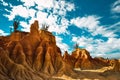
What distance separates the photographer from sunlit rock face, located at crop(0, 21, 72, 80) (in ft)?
238

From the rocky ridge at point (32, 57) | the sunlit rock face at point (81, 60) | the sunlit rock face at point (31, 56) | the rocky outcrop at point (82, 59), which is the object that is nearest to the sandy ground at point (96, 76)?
the rocky ridge at point (32, 57)

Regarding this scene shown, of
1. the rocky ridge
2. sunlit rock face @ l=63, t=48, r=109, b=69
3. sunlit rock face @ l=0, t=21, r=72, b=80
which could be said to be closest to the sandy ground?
the rocky ridge

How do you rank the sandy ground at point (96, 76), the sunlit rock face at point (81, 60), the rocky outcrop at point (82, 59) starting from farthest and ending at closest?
the sunlit rock face at point (81, 60) < the rocky outcrop at point (82, 59) < the sandy ground at point (96, 76)

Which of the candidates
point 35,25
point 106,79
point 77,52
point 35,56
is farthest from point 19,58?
point 77,52

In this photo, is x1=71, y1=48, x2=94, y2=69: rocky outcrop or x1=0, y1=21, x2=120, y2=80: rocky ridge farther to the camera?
x1=71, y1=48, x2=94, y2=69: rocky outcrop

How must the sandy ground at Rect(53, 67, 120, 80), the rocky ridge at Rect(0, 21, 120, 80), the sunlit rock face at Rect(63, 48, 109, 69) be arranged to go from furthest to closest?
the sunlit rock face at Rect(63, 48, 109, 69) < the sandy ground at Rect(53, 67, 120, 80) < the rocky ridge at Rect(0, 21, 120, 80)

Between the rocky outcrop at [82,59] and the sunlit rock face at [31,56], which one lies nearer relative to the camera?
the sunlit rock face at [31,56]

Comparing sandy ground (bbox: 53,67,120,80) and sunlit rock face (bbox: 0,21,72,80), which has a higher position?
sunlit rock face (bbox: 0,21,72,80)

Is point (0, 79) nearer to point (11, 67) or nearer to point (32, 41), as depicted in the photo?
point (11, 67)

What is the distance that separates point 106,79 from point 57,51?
886 inches

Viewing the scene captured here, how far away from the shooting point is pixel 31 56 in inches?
3410

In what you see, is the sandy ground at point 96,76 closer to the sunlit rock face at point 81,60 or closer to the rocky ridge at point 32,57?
the rocky ridge at point 32,57

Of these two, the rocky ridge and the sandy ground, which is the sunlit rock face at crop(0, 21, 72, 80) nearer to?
the rocky ridge

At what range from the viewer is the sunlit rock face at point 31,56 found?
Answer: 7259cm
